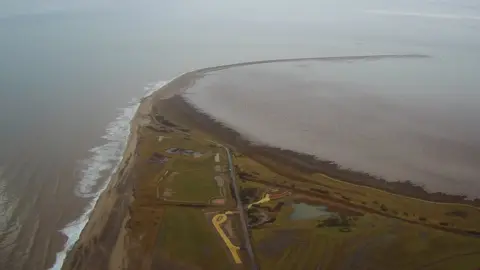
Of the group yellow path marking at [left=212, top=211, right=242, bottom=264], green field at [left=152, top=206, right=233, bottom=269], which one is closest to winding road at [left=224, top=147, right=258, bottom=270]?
yellow path marking at [left=212, top=211, right=242, bottom=264]

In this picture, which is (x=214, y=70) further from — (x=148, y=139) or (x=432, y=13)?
(x=432, y=13)

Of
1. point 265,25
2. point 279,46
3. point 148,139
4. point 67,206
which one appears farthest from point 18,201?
point 265,25

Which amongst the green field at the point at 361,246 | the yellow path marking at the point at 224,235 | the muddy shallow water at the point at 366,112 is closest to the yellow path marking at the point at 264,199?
the green field at the point at 361,246

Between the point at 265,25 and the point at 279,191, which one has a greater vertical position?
the point at 265,25

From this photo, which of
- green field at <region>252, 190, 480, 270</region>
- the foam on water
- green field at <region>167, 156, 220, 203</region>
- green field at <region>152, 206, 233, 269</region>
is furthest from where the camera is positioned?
green field at <region>167, 156, 220, 203</region>

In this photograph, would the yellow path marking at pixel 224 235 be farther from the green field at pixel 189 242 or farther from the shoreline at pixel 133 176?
the shoreline at pixel 133 176

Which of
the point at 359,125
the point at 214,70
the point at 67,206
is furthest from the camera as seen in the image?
the point at 214,70

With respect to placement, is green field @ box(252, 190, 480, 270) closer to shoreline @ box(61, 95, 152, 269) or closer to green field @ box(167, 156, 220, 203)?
green field @ box(167, 156, 220, 203)
